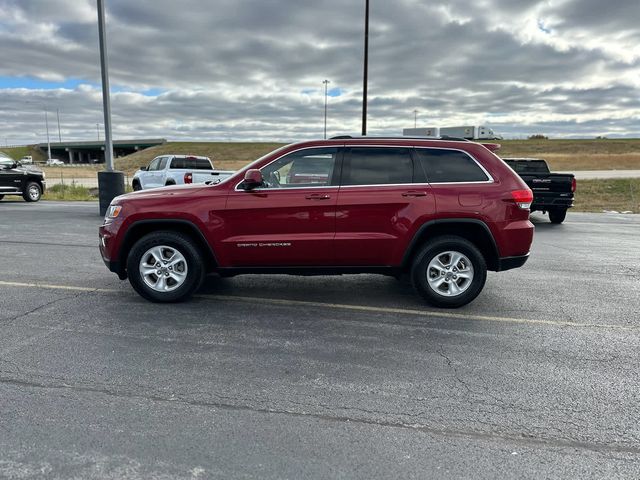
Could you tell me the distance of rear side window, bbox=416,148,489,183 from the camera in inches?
206

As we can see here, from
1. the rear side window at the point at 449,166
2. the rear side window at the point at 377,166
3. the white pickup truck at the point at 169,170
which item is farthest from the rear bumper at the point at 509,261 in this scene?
the white pickup truck at the point at 169,170

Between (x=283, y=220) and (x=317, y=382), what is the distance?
6.79 feet

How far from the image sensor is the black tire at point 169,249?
5254 millimetres

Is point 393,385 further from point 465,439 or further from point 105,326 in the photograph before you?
point 105,326

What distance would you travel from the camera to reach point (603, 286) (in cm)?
636

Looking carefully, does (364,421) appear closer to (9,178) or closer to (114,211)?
(114,211)

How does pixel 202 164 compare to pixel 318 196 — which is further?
pixel 202 164

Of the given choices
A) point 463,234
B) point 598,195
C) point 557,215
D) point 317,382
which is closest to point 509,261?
point 463,234

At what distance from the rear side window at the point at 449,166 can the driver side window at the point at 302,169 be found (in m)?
1.01

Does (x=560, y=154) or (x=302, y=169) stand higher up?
(x=560, y=154)

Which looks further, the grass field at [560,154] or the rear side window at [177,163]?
the grass field at [560,154]

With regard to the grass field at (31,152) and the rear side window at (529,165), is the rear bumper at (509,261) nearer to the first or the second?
the rear side window at (529,165)

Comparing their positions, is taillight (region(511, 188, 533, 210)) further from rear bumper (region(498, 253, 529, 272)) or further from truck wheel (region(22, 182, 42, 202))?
truck wheel (region(22, 182, 42, 202))

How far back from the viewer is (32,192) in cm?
1823
